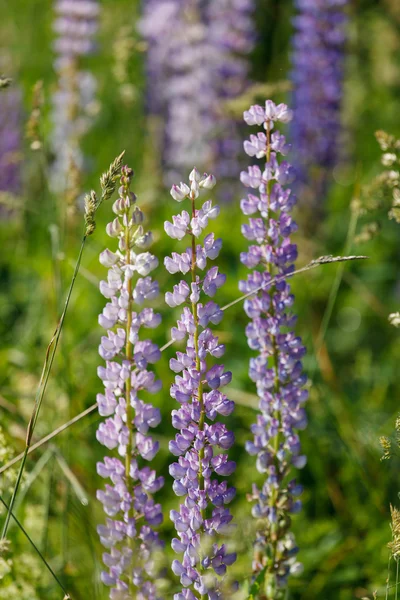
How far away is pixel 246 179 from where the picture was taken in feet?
6.03

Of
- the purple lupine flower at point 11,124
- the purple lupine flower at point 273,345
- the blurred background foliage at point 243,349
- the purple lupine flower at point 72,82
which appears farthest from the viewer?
the purple lupine flower at point 11,124

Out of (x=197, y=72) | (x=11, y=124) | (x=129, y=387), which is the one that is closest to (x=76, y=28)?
(x=11, y=124)

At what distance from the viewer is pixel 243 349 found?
11.8ft

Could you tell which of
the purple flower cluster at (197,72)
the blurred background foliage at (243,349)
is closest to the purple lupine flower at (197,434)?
the blurred background foliage at (243,349)

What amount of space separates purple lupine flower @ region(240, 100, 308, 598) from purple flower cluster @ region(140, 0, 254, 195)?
2.88 metres

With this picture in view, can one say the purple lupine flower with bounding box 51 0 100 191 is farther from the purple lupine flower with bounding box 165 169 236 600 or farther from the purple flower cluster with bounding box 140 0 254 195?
the purple lupine flower with bounding box 165 169 236 600

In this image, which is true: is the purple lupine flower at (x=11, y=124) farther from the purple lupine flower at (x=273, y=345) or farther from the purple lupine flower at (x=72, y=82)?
the purple lupine flower at (x=273, y=345)

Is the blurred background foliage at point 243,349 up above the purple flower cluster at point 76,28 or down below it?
below

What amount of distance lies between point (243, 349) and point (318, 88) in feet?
5.72

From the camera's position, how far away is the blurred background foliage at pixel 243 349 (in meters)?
2.49

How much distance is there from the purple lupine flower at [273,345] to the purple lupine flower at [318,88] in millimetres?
2694

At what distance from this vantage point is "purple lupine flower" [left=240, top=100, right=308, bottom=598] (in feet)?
5.94

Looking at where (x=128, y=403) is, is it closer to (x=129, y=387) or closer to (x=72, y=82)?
(x=129, y=387)

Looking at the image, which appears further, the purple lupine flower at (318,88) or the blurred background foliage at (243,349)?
the purple lupine flower at (318,88)
